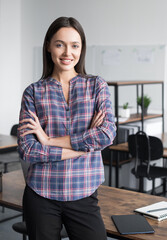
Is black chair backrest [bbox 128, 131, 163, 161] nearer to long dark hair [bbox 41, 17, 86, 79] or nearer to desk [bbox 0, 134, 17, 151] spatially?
desk [bbox 0, 134, 17, 151]

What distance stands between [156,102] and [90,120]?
482 centimetres

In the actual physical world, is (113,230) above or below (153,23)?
below

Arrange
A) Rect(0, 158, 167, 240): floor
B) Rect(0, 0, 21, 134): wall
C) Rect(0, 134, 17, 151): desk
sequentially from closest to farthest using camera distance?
Rect(0, 158, 167, 240): floor
Rect(0, 134, 17, 151): desk
Rect(0, 0, 21, 134): wall

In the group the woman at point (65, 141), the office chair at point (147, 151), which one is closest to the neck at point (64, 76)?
the woman at point (65, 141)

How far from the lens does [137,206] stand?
188 cm

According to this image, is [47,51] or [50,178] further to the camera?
[47,51]

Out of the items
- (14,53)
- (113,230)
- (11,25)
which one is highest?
(11,25)

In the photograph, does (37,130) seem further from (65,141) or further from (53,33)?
(53,33)

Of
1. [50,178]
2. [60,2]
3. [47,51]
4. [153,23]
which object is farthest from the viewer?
[60,2]

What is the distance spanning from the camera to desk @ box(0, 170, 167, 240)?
5.11 feet

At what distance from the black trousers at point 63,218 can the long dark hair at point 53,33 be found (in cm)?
50

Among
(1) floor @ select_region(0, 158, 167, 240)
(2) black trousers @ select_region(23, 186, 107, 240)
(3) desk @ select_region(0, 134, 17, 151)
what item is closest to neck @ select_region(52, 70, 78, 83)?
(2) black trousers @ select_region(23, 186, 107, 240)

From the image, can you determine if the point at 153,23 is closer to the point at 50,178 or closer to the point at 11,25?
the point at 11,25

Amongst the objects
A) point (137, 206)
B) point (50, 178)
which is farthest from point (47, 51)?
point (137, 206)
